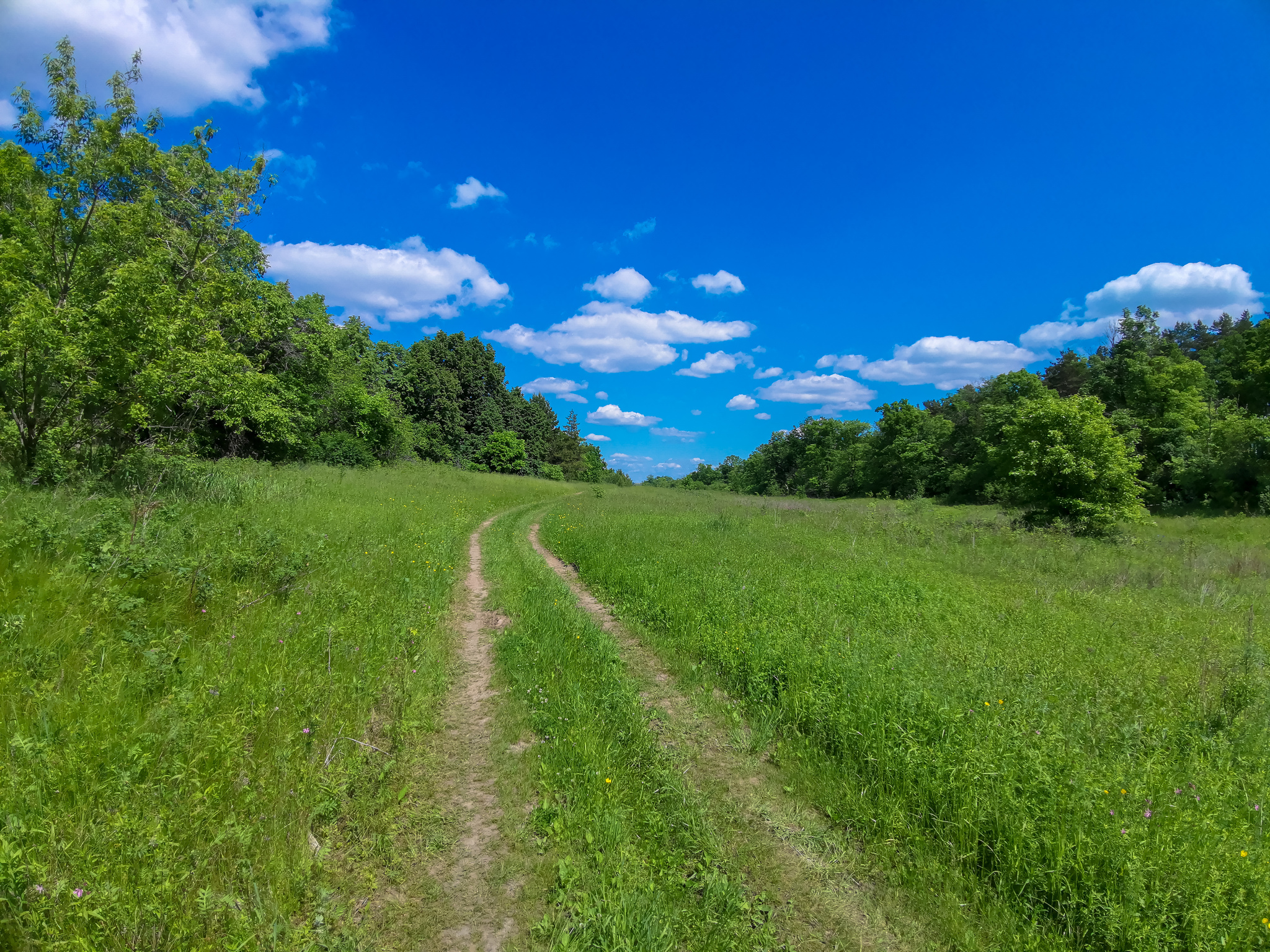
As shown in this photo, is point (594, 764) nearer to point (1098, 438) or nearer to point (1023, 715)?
point (1023, 715)

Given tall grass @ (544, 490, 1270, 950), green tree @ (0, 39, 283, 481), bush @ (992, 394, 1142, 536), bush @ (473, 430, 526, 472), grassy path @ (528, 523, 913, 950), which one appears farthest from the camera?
bush @ (473, 430, 526, 472)

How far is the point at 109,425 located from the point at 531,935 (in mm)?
12529

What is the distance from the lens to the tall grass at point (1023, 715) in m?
3.27

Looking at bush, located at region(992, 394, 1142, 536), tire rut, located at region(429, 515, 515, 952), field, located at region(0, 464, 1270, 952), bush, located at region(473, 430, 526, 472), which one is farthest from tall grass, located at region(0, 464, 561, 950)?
bush, located at region(473, 430, 526, 472)

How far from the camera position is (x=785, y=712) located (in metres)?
5.52

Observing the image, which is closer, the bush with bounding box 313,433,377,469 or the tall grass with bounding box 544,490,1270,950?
the tall grass with bounding box 544,490,1270,950

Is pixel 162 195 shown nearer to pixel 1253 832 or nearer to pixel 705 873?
pixel 705 873

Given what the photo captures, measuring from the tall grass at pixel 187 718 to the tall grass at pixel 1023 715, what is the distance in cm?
394

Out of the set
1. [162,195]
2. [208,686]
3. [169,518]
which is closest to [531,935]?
[208,686]

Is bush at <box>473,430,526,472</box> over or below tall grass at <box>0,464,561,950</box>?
over

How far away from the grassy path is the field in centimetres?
3

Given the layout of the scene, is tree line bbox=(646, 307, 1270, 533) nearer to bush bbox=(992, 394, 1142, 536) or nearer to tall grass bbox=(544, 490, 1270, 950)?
bush bbox=(992, 394, 1142, 536)

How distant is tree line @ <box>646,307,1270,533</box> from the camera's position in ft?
78.3

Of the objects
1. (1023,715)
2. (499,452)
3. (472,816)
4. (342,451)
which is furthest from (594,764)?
(499,452)
